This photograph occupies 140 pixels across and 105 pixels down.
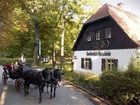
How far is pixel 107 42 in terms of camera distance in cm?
2827

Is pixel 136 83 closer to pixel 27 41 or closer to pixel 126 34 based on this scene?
pixel 126 34

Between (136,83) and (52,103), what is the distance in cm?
390

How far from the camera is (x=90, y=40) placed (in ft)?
105

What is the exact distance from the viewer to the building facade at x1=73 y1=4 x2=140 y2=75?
82.4ft

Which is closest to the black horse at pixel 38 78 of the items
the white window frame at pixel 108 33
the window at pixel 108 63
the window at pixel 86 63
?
the window at pixel 108 63

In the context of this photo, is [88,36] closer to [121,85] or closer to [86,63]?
[86,63]

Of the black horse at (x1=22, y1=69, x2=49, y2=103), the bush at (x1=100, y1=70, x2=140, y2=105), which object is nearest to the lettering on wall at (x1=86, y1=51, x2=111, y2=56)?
the bush at (x1=100, y1=70, x2=140, y2=105)

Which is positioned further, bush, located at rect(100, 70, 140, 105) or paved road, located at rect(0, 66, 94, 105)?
bush, located at rect(100, 70, 140, 105)

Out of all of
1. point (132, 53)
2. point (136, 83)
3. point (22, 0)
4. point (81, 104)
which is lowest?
point (81, 104)

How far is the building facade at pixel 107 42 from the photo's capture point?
82.4ft

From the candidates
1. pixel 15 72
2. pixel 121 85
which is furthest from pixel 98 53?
pixel 121 85

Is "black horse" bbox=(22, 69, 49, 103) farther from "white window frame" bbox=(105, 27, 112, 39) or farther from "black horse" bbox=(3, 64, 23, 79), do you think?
"white window frame" bbox=(105, 27, 112, 39)

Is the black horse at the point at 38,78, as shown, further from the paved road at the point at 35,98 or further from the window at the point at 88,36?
the window at the point at 88,36

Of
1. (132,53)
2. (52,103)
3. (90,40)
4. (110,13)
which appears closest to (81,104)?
(52,103)
